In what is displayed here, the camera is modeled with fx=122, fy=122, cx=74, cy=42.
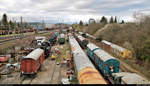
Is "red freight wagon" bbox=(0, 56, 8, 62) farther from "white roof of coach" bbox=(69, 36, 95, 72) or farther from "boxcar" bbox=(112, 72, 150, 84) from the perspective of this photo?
"boxcar" bbox=(112, 72, 150, 84)

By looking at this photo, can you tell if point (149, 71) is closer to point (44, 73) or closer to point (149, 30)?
point (149, 30)

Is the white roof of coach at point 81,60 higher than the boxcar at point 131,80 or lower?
higher

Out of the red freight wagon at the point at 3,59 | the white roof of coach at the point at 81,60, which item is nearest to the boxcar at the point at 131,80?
the white roof of coach at the point at 81,60

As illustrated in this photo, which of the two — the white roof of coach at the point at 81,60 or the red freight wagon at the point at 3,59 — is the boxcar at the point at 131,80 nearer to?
the white roof of coach at the point at 81,60

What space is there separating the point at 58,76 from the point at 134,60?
17.1 m

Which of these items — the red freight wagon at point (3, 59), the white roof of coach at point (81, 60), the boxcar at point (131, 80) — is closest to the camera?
the boxcar at point (131, 80)

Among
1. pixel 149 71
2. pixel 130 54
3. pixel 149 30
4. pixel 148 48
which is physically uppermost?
pixel 149 30

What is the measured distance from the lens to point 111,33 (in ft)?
152

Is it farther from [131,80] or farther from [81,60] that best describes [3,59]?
[131,80]

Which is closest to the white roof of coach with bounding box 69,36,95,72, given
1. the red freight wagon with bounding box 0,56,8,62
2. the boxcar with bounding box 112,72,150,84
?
the boxcar with bounding box 112,72,150,84

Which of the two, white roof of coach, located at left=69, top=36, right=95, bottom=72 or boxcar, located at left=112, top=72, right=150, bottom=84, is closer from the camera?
boxcar, located at left=112, top=72, right=150, bottom=84

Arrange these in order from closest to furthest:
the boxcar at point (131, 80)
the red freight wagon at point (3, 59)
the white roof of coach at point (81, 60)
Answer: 1. the boxcar at point (131, 80)
2. the white roof of coach at point (81, 60)
3. the red freight wagon at point (3, 59)

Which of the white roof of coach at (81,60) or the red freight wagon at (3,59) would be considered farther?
the red freight wagon at (3,59)

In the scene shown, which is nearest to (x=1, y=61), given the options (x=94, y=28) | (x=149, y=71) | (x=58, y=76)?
(x=58, y=76)
